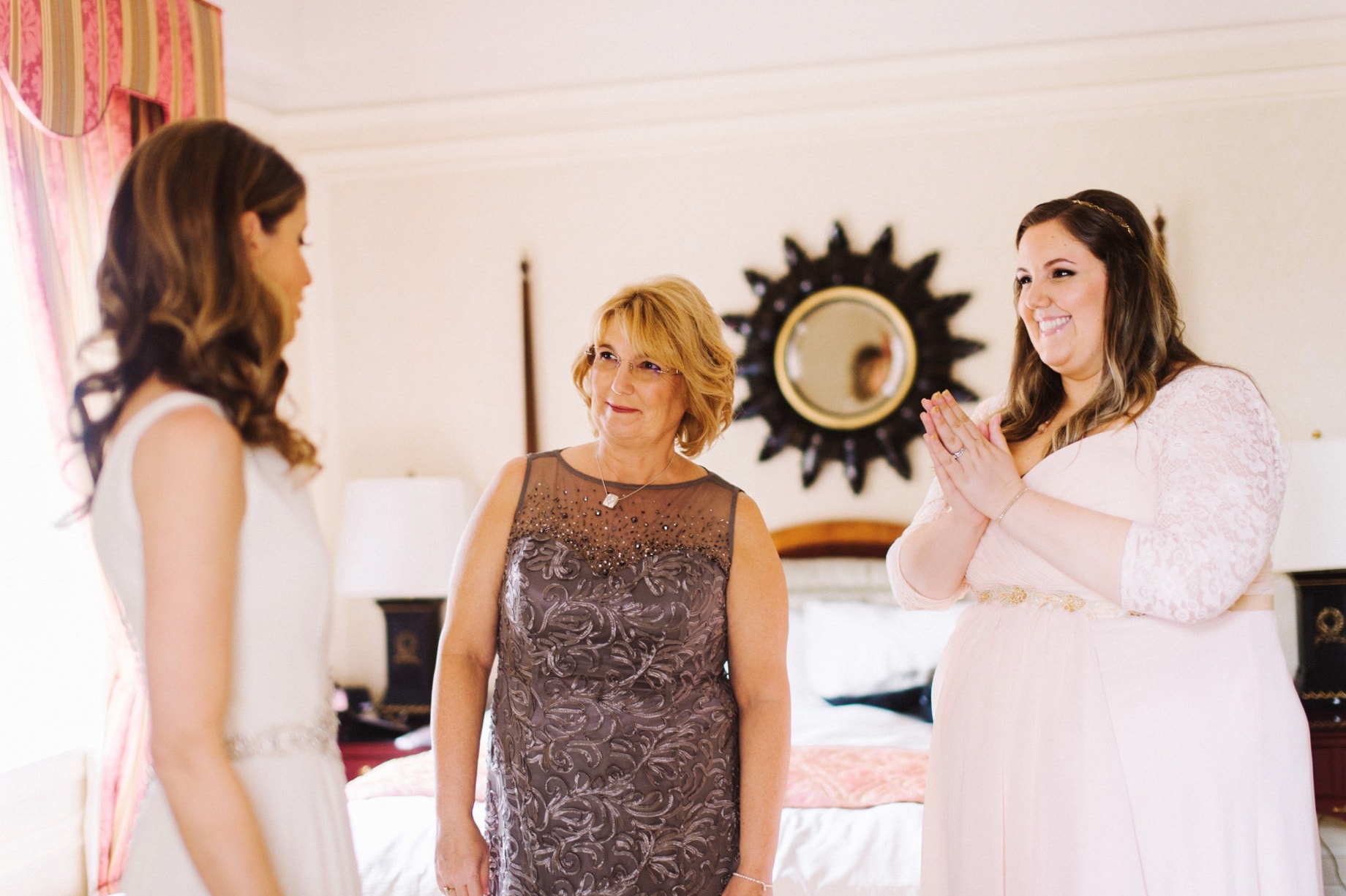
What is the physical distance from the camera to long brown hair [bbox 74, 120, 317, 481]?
1.06 m

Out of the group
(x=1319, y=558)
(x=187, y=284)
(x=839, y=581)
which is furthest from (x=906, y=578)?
(x=1319, y=558)

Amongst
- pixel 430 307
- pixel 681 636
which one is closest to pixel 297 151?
pixel 430 307

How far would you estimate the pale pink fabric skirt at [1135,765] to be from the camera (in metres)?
1.53

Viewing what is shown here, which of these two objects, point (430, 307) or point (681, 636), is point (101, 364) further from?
point (681, 636)

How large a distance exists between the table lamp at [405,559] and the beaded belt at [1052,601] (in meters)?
2.54

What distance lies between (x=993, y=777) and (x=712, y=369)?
2.85ft

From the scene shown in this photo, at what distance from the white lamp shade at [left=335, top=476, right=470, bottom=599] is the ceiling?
1.70 meters

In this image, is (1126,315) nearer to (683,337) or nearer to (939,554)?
(939,554)

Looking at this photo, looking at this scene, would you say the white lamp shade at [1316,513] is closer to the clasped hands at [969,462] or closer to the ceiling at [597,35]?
the ceiling at [597,35]

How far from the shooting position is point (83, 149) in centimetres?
297

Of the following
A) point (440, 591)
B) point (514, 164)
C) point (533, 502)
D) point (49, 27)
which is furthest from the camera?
point (514, 164)

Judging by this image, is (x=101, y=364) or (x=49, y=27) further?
(x=101, y=364)

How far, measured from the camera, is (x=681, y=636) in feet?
5.79

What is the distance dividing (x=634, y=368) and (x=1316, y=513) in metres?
2.72
